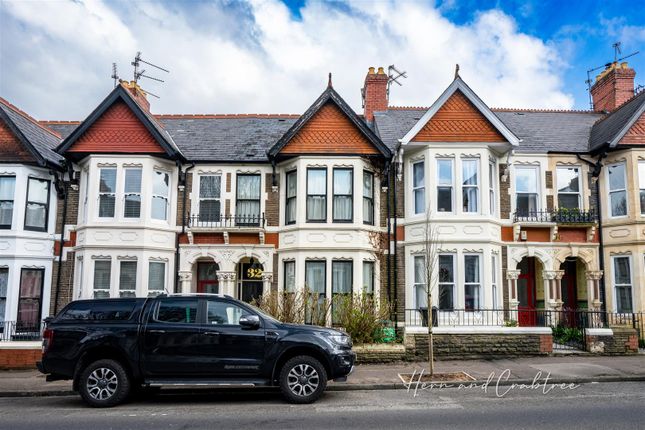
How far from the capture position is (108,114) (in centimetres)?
1664

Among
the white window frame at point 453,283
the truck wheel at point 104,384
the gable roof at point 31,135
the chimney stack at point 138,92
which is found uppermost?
the chimney stack at point 138,92

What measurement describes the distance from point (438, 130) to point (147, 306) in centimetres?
1103

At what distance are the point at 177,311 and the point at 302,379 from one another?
2655 mm

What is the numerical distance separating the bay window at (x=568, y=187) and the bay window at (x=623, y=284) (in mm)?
2324

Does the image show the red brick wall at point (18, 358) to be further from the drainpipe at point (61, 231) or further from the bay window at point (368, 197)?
the bay window at point (368, 197)

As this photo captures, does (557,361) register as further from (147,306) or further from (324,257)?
(147,306)

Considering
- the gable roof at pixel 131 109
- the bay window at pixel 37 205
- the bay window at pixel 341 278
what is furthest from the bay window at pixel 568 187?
the bay window at pixel 37 205

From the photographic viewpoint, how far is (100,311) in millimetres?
9281

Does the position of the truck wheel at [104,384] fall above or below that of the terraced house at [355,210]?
below

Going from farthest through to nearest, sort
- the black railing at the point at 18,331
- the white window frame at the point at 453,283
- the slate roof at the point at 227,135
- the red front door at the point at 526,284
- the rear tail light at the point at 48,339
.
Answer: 1. the red front door at the point at 526,284
2. the slate roof at the point at 227,135
3. the white window frame at the point at 453,283
4. the black railing at the point at 18,331
5. the rear tail light at the point at 48,339

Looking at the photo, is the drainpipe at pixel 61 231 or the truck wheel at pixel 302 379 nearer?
the truck wheel at pixel 302 379

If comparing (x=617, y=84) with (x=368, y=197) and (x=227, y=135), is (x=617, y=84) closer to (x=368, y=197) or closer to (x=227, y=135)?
(x=368, y=197)

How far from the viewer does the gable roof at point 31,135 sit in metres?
16.2

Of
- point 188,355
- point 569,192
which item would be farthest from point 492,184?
point 188,355
